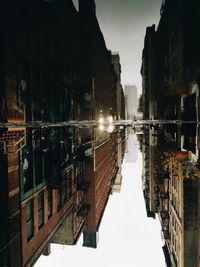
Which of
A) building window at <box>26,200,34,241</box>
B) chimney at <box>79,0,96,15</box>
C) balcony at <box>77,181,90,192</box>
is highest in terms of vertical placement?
chimney at <box>79,0,96,15</box>

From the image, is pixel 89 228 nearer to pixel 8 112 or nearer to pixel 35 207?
pixel 35 207

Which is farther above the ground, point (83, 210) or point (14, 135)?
point (14, 135)

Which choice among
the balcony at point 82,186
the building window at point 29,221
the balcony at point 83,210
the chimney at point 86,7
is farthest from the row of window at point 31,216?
the chimney at point 86,7

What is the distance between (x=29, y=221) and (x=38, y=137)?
6458 mm

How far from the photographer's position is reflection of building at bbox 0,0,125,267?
1168 centimetres

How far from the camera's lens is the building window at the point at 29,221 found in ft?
45.4

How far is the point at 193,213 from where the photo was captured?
18250mm

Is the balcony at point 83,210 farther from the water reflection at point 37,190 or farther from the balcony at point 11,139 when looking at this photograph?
the balcony at point 11,139

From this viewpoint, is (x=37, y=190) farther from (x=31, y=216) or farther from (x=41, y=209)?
(x=41, y=209)

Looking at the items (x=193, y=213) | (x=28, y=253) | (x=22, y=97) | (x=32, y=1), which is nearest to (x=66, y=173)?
(x=28, y=253)

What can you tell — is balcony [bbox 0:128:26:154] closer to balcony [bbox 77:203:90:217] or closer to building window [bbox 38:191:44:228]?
building window [bbox 38:191:44:228]

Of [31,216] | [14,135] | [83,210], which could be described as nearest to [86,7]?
[14,135]

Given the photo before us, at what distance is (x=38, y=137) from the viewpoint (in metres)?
16.2

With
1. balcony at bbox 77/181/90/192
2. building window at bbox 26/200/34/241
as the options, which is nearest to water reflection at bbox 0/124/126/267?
building window at bbox 26/200/34/241
